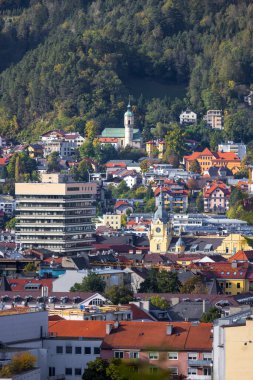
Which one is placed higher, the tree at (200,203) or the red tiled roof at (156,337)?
the tree at (200,203)

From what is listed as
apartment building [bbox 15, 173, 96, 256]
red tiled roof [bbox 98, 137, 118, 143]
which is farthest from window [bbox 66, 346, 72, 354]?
red tiled roof [bbox 98, 137, 118, 143]

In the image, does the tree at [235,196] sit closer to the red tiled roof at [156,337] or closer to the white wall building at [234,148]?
the white wall building at [234,148]

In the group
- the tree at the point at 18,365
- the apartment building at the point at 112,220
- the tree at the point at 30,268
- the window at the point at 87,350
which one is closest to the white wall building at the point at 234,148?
the apartment building at the point at 112,220

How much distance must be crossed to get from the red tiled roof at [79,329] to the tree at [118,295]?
12563 mm

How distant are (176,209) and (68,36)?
37.0 meters

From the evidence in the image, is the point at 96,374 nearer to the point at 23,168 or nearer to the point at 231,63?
the point at 23,168


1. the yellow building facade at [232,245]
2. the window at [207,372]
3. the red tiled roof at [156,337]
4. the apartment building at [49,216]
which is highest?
the apartment building at [49,216]

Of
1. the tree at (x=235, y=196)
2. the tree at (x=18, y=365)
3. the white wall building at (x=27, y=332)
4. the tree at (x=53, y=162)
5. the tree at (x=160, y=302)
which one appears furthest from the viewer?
the tree at (x=53, y=162)

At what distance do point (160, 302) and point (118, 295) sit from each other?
2.02 m

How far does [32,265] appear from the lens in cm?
7819

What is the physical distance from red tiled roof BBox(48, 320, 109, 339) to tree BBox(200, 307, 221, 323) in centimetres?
599

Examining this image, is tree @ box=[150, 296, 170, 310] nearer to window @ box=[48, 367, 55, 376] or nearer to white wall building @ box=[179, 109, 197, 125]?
window @ box=[48, 367, 55, 376]

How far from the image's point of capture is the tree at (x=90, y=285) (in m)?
63.9

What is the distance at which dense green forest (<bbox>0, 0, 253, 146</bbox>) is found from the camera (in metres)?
145
